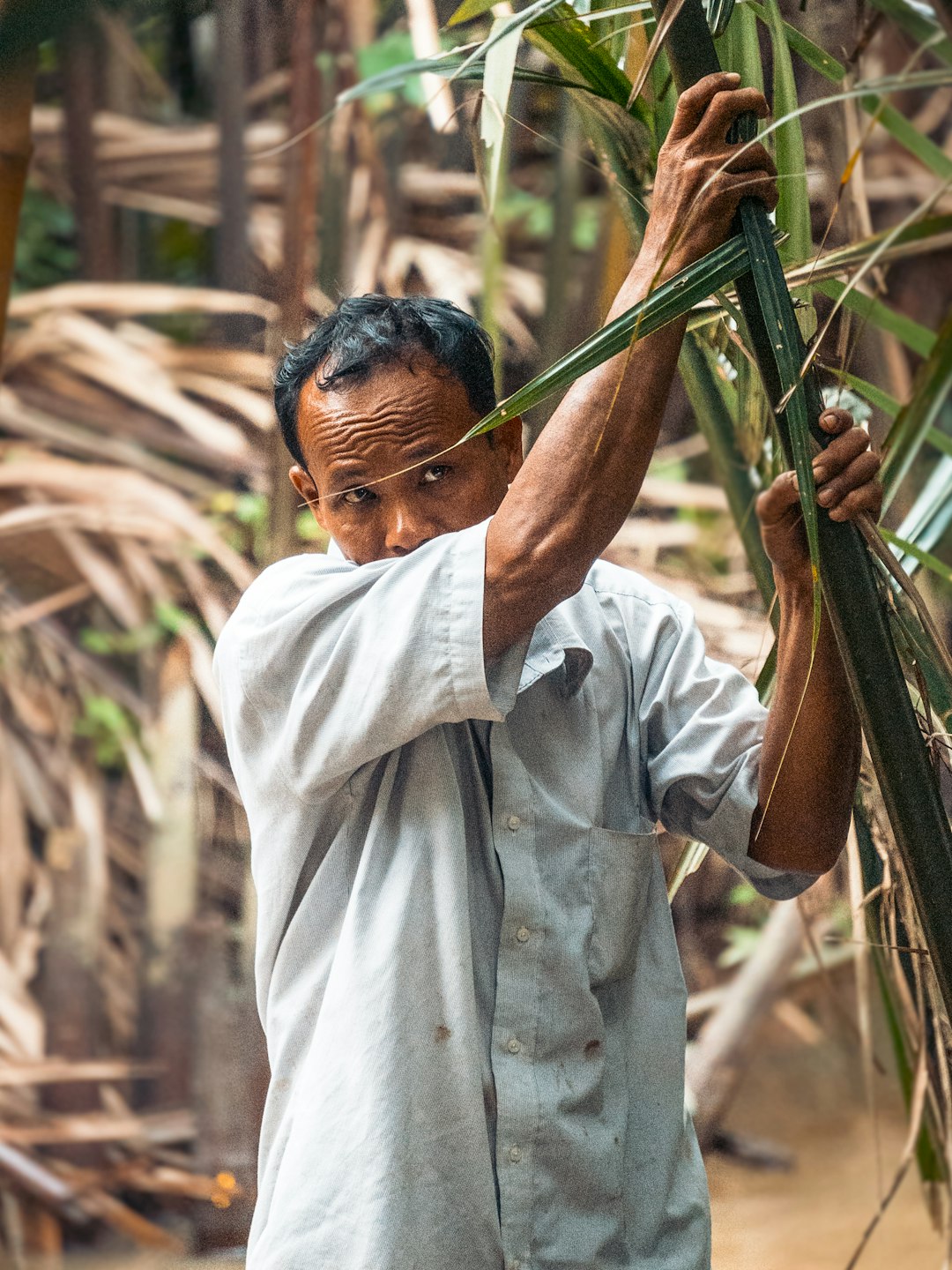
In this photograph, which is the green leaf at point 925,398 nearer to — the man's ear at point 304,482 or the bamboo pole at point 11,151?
the man's ear at point 304,482

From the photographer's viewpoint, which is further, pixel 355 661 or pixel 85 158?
pixel 85 158

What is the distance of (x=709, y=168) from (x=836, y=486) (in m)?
0.16

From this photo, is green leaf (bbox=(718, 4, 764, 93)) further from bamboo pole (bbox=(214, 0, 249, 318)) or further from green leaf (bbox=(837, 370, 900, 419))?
bamboo pole (bbox=(214, 0, 249, 318))

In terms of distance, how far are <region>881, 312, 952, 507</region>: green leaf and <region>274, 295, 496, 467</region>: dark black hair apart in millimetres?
322

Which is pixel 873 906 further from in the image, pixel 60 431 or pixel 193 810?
pixel 60 431

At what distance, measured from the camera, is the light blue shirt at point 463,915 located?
2.47 ft

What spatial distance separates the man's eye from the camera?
859 millimetres

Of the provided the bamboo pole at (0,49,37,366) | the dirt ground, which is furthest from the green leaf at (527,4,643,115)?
the dirt ground

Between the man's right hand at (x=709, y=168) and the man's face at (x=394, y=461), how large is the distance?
0.72ft

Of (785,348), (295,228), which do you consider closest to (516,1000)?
(785,348)

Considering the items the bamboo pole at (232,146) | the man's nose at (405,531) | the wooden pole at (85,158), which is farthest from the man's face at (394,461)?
the wooden pole at (85,158)

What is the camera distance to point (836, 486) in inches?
26.7

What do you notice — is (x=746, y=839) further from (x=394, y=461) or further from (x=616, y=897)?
(x=394, y=461)

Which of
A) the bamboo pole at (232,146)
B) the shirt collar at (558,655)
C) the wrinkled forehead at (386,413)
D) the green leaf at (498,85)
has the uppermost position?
Result: the bamboo pole at (232,146)
